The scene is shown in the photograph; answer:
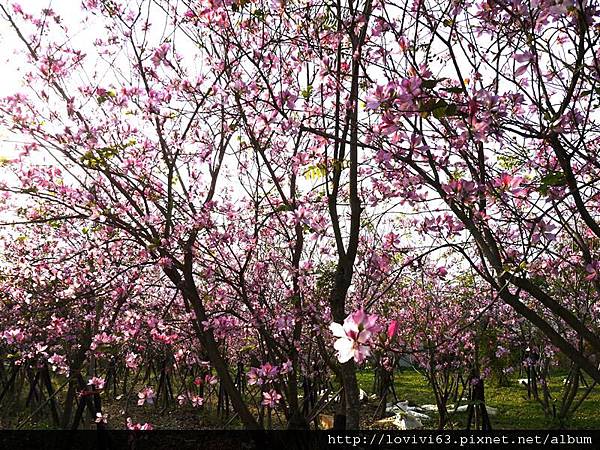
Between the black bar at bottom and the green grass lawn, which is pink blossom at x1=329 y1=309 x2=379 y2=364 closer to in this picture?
the black bar at bottom

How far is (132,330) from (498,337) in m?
6.05

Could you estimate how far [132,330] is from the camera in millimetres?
4523

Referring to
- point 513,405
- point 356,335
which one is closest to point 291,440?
point 356,335

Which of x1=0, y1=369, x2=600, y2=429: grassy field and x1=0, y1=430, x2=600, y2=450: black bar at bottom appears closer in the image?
x1=0, y1=430, x2=600, y2=450: black bar at bottom

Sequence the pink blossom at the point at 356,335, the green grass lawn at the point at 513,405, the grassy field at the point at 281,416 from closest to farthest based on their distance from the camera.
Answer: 1. the pink blossom at the point at 356,335
2. the grassy field at the point at 281,416
3. the green grass lawn at the point at 513,405

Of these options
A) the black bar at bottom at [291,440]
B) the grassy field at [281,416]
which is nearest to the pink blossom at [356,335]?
the black bar at bottom at [291,440]

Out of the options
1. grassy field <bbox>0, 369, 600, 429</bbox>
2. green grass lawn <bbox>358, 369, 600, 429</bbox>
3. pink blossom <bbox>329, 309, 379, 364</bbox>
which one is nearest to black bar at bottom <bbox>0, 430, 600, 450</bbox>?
grassy field <bbox>0, 369, 600, 429</bbox>

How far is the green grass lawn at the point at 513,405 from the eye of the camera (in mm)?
9945

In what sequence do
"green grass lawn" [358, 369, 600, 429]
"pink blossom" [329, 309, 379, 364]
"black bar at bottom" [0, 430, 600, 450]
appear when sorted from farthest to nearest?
"green grass lawn" [358, 369, 600, 429], "black bar at bottom" [0, 430, 600, 450], "pink blossom" [329, 309, 379, 364]

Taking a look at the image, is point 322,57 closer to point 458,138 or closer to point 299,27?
point 299,27

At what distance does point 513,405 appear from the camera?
1281cm

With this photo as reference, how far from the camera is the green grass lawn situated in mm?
9945

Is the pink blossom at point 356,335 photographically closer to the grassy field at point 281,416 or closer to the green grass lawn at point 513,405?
the green grass lawn at point 513,405

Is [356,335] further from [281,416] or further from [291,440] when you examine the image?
[281,416]
